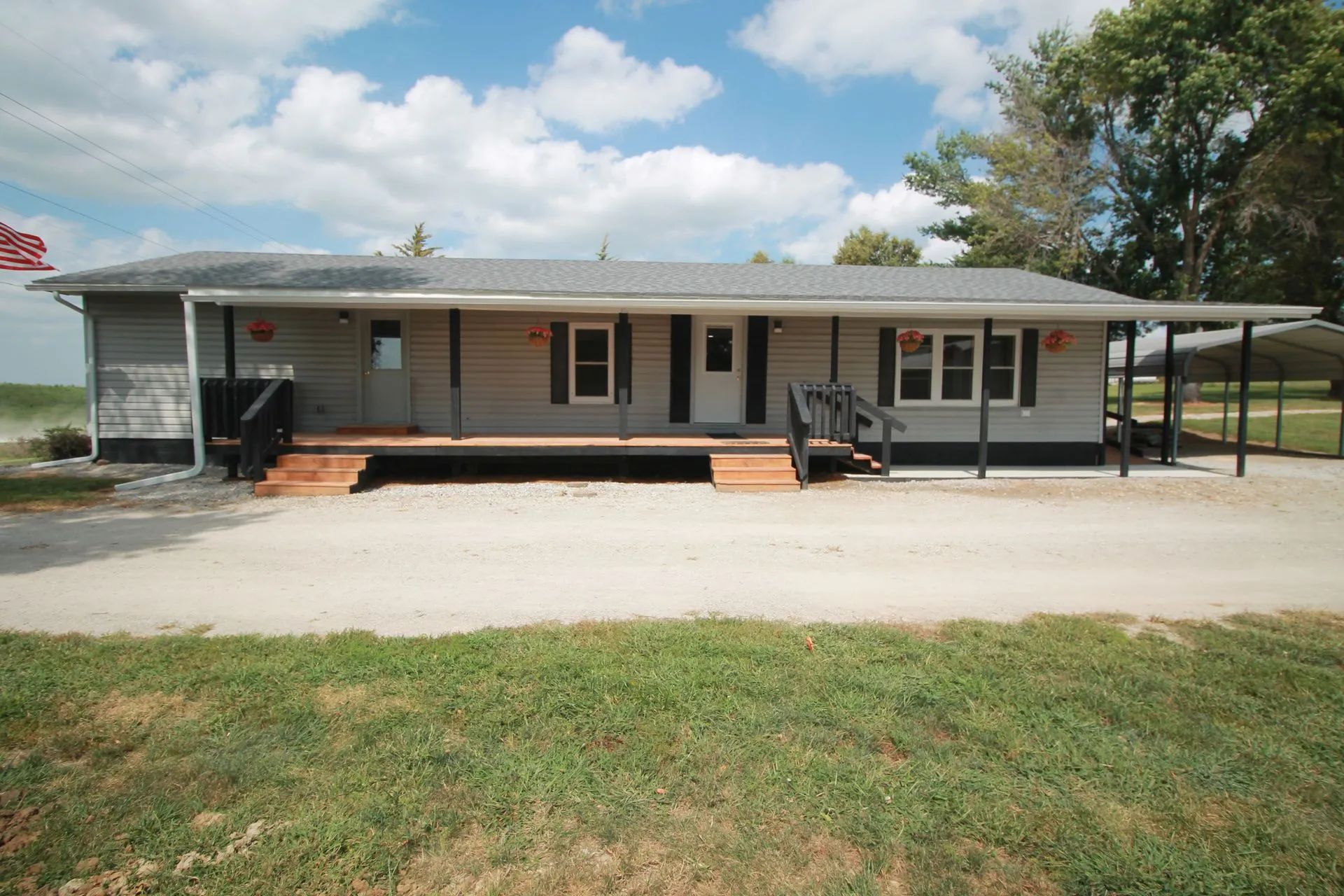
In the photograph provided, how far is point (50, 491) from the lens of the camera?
8.96 meters

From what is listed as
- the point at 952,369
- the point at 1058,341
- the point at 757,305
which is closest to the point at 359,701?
the point at 757,305

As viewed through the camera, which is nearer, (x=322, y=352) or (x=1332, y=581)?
(x=1332, y=581)

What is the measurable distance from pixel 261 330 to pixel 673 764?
408 inches

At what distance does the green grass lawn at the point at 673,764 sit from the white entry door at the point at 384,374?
8.23 meters

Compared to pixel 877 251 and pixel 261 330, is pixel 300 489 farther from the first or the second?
pixel 877 251

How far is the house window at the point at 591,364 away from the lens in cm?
1181

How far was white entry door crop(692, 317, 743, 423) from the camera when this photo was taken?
39.3 ft

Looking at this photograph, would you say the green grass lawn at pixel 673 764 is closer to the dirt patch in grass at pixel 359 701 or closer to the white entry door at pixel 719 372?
the dirt patch in grass at pixel 359 701

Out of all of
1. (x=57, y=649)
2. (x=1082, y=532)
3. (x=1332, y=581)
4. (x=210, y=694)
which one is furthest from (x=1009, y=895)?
(x=1082, y=532)

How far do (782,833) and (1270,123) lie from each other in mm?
29119

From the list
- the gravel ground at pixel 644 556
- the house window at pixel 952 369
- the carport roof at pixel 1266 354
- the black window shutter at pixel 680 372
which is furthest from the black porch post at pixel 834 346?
the carport roof at pixel 1266 354

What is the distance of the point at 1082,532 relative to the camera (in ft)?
23.6

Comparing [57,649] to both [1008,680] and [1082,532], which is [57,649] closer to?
[1008,680]

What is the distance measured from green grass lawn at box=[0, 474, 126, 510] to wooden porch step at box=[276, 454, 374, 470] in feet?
6.56
